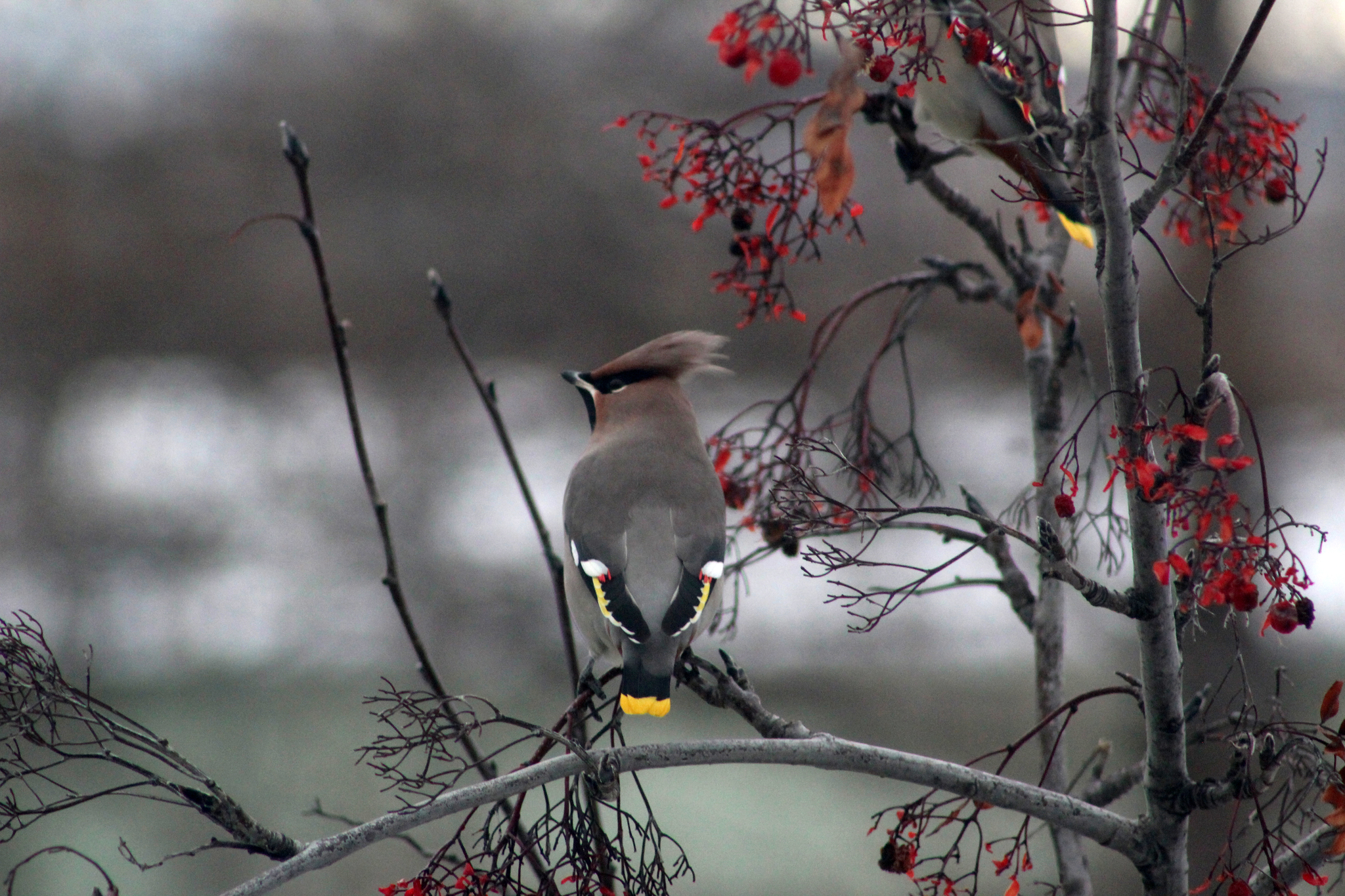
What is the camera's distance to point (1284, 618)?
1170 mm

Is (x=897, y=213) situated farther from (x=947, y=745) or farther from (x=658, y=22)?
(x=947, y=745)

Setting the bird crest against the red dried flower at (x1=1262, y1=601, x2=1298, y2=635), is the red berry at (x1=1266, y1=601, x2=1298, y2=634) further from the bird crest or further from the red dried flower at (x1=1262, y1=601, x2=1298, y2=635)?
the bird crest

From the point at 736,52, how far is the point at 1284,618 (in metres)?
0.75

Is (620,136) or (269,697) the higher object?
(620,136)

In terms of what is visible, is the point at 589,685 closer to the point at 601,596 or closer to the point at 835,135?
the point at 601,596

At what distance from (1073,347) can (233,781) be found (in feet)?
12.6

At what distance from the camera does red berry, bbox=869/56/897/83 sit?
48.8 inches

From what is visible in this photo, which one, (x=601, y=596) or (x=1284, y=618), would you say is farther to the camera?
(x=601, y=596)

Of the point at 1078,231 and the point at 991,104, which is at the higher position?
the point at 991,104

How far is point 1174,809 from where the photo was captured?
1.17 metres

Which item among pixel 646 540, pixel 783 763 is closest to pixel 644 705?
pixel 646 540

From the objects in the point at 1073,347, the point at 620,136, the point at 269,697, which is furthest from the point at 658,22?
the point at 1073,347

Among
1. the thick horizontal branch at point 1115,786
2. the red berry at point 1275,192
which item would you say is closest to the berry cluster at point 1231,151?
the red berry at point 1275,192

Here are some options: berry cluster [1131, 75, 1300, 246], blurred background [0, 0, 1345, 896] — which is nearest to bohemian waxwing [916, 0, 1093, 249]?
berry cluster [1131, 75, 1300, 246]
